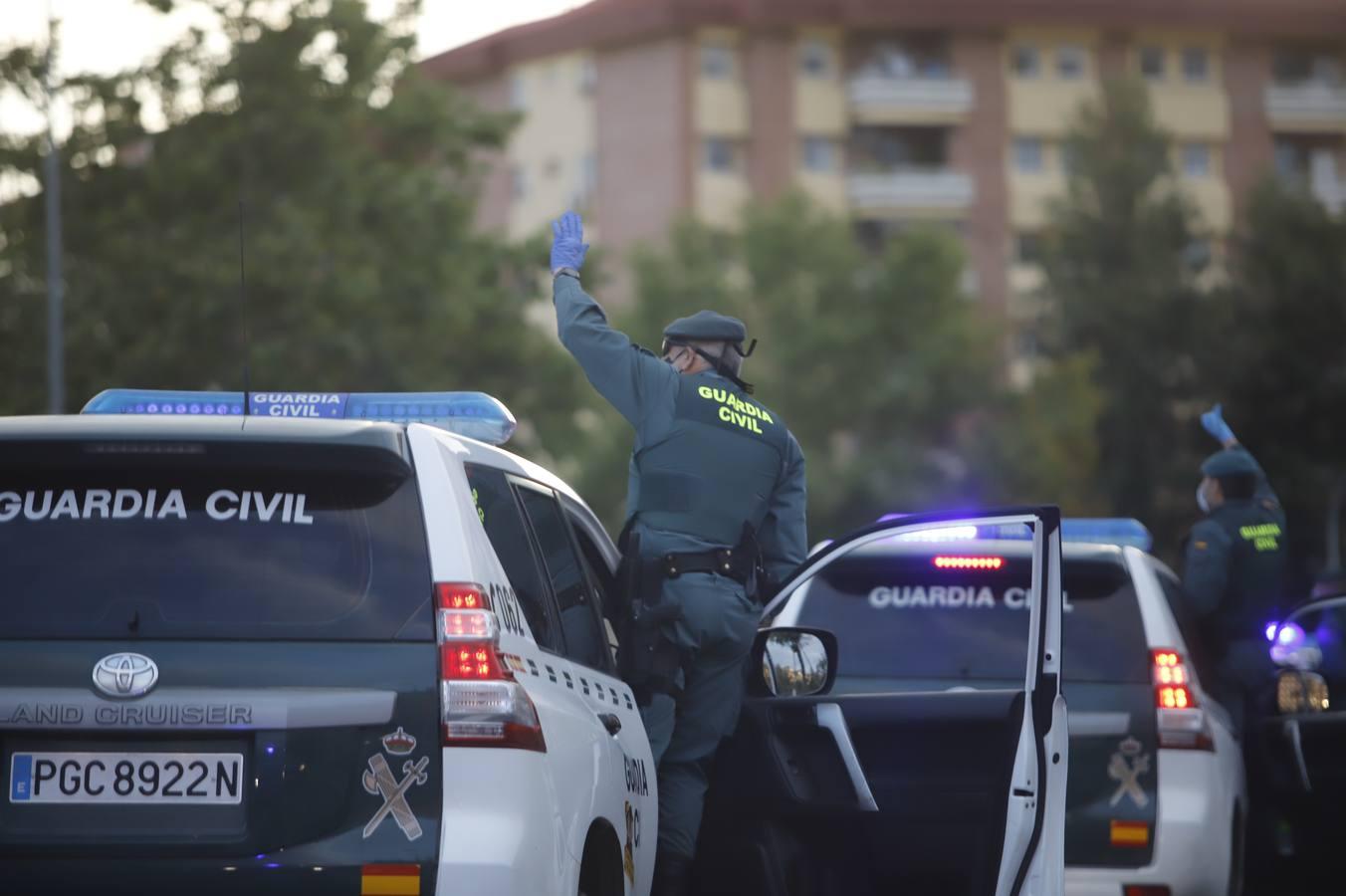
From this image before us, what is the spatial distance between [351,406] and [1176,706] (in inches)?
133

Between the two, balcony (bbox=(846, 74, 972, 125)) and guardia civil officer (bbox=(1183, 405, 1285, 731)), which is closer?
guardia civil officer (bbox=(1183, 405, 1285, 731))

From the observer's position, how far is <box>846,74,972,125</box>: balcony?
234 ft

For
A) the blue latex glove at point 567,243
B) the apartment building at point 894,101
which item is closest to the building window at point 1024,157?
the apartment building at point 894,101

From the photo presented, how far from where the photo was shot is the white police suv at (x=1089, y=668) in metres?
7.83

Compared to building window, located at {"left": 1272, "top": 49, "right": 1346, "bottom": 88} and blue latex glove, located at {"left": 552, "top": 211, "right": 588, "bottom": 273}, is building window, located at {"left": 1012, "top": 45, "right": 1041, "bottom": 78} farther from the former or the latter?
blue latex glove, located at {"left": 552, "top": 211, "right": 588, "bottom": 273}

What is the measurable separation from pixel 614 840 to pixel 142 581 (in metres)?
1.42

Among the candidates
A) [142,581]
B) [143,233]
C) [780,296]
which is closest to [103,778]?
[142,581]

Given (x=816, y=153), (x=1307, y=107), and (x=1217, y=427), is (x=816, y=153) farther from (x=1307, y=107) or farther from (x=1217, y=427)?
(x=1217, y=427)

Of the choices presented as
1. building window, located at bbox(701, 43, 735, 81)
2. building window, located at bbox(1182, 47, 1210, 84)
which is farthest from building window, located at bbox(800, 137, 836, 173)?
building window, located at bbox(1182, 47, 1210, 84)

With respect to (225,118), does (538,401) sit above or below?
below

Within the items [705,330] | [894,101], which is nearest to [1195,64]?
[894,101]

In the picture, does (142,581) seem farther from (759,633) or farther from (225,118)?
(225,118)

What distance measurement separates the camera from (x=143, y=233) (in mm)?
35906

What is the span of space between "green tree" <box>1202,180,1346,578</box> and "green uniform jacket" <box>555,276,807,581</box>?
114 ft
